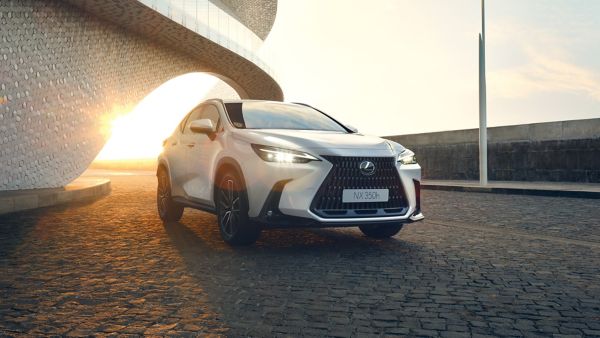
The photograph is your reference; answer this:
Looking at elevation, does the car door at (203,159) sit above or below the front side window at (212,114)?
below

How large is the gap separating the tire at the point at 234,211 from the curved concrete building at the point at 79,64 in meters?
9.24

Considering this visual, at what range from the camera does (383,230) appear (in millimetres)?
7309

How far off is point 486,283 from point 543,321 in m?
1.07

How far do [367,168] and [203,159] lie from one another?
88.3 inches

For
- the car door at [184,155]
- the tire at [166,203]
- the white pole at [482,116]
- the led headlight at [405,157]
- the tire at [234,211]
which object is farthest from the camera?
the white pole at [482,116]

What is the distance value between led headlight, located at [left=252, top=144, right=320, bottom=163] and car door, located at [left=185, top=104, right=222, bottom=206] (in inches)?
36.6

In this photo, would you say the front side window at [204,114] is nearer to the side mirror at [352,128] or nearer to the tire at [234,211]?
the tire at [234,211]

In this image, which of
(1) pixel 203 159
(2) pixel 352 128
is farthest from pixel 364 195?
(1) pixel 203 159

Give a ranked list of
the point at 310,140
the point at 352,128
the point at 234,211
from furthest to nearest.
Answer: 1. the point at 352,128
2. the point at 234,211
3. the point at 310,140

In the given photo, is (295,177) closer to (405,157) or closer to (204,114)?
(405,157)

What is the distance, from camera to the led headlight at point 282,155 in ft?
19.3

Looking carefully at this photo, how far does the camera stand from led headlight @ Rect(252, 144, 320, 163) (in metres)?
5.87

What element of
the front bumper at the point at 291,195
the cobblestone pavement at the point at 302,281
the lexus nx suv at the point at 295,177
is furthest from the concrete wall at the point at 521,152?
the front bumper at the point at 291,195

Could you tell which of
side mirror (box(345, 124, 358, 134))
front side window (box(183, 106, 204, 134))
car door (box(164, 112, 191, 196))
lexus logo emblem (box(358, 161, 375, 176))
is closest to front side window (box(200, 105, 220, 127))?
front side window (box(183, 106, 204, 134))
